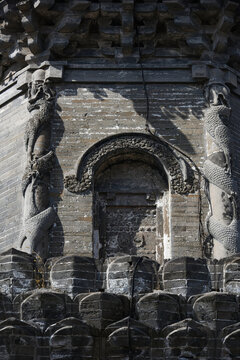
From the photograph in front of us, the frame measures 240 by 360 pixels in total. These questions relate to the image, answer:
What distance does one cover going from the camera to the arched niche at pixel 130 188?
60.3 feet

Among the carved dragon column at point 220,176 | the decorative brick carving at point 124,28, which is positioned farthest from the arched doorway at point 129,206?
the decorative brick carving at point 124,28

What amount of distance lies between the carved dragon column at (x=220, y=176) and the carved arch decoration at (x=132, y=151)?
1.50 feet

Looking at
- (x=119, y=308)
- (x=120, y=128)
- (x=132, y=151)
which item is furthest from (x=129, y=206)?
(x=119, y=308)

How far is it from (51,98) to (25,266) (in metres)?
5.44

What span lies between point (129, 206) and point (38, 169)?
6.72 ft

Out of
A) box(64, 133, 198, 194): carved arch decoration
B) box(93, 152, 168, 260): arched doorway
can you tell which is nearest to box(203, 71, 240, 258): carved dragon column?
box(64, 133, 198, 194): carved arch decoration

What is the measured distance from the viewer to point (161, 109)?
19.1 meters

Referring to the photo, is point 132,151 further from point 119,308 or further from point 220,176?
point 119,308

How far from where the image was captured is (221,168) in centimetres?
1845

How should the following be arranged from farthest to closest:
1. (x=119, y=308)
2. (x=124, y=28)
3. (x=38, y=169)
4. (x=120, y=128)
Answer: (x=124, y=28) < (x=120, y=128) < (x=38, y=169) < (x=119, y=308)

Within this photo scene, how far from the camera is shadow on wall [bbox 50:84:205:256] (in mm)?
18844

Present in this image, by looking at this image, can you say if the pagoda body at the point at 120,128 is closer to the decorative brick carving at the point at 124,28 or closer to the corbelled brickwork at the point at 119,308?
the decorative brick carving at the point at 124,28

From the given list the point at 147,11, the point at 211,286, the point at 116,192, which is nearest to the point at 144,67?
the point at 147,11

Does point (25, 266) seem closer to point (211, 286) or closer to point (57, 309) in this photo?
point (57, 309)
